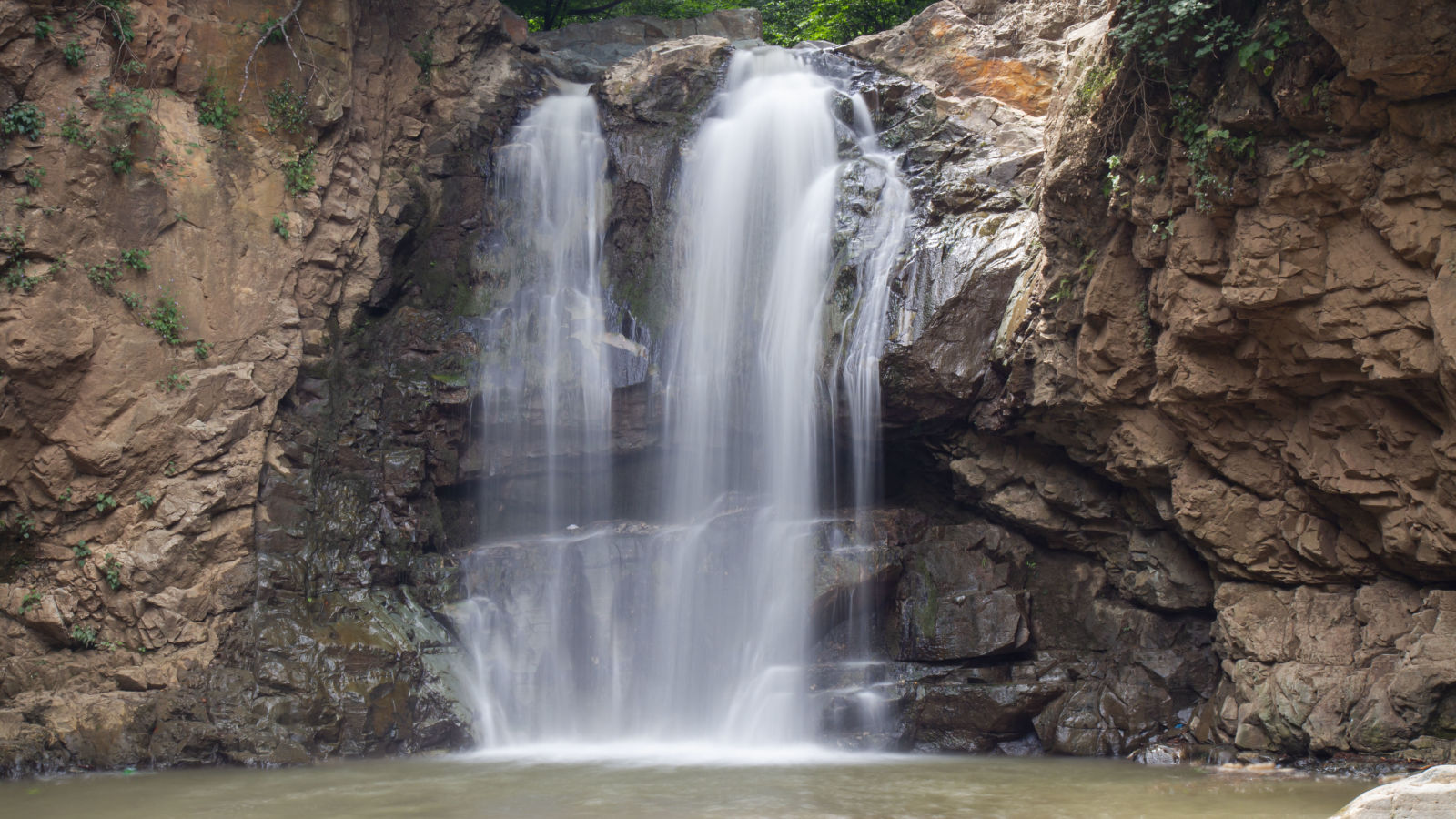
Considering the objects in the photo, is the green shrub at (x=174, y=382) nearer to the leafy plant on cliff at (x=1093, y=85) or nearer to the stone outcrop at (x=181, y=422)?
the stone outcrop at (x=181, y=422)

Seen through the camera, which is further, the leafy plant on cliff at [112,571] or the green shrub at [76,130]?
the green shrub at [76,130]

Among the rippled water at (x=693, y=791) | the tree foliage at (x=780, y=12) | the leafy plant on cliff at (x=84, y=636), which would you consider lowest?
the rippled water at (x=693, y=791)

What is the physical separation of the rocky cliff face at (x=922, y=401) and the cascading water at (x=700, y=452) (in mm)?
414

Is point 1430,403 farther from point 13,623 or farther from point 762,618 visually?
point 13,623

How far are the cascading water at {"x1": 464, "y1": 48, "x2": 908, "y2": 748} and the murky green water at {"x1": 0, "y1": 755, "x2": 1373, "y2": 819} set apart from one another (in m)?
1.50

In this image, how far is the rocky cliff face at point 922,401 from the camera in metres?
8.54

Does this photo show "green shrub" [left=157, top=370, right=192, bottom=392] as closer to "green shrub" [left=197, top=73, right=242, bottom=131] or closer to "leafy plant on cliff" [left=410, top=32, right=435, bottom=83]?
"green shrub" [left=197, top=73, right=242, bottom=131]

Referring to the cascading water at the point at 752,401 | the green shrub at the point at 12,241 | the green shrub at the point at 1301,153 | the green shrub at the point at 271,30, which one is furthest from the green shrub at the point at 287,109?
the green shrub at the point at 1301,153

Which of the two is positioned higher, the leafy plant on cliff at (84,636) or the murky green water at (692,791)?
the leafy plant on cliff at (84,636)

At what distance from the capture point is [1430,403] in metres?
8.27

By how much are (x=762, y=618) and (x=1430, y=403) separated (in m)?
6.77

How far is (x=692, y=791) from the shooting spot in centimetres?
865

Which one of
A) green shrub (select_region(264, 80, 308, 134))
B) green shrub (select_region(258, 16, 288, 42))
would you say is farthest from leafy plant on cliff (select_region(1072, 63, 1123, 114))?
green shrub (select_region(258, 16, 288, 42))

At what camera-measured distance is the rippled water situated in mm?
7867
